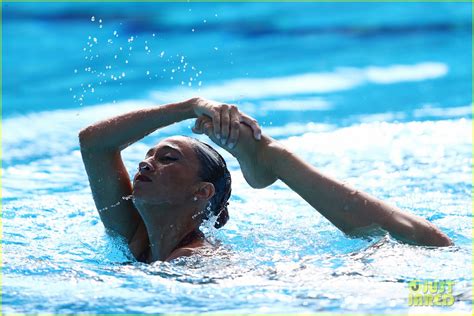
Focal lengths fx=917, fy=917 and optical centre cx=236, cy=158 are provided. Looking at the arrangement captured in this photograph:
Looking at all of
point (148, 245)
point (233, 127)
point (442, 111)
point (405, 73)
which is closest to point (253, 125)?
point (233, 127)

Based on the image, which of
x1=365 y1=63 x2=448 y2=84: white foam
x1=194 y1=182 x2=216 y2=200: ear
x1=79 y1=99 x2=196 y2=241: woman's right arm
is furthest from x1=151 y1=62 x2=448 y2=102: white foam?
x1=194 y1=182 x2=216 y2=200: ear

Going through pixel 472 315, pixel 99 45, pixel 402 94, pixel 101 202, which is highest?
pixel 99 45

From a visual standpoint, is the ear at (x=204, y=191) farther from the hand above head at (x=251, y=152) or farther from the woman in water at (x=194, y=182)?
the hand above head at (x=251, y=152)

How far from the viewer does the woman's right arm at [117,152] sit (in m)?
3.45

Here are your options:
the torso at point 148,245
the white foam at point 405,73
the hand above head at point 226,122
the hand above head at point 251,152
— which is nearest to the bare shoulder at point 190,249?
the torso at point 148,245

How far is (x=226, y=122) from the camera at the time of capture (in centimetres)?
326

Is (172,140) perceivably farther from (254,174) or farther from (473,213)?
(473,213)

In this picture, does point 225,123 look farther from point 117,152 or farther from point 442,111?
point 442,111

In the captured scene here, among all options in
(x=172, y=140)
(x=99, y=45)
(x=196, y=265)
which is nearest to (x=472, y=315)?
(x=196, y=265)

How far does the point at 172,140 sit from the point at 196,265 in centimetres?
50

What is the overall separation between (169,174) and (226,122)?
1.02ft

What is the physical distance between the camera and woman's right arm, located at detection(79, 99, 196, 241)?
11.3ft

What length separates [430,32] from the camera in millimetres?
8336

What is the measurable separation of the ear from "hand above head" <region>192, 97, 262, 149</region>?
0.22 meters
